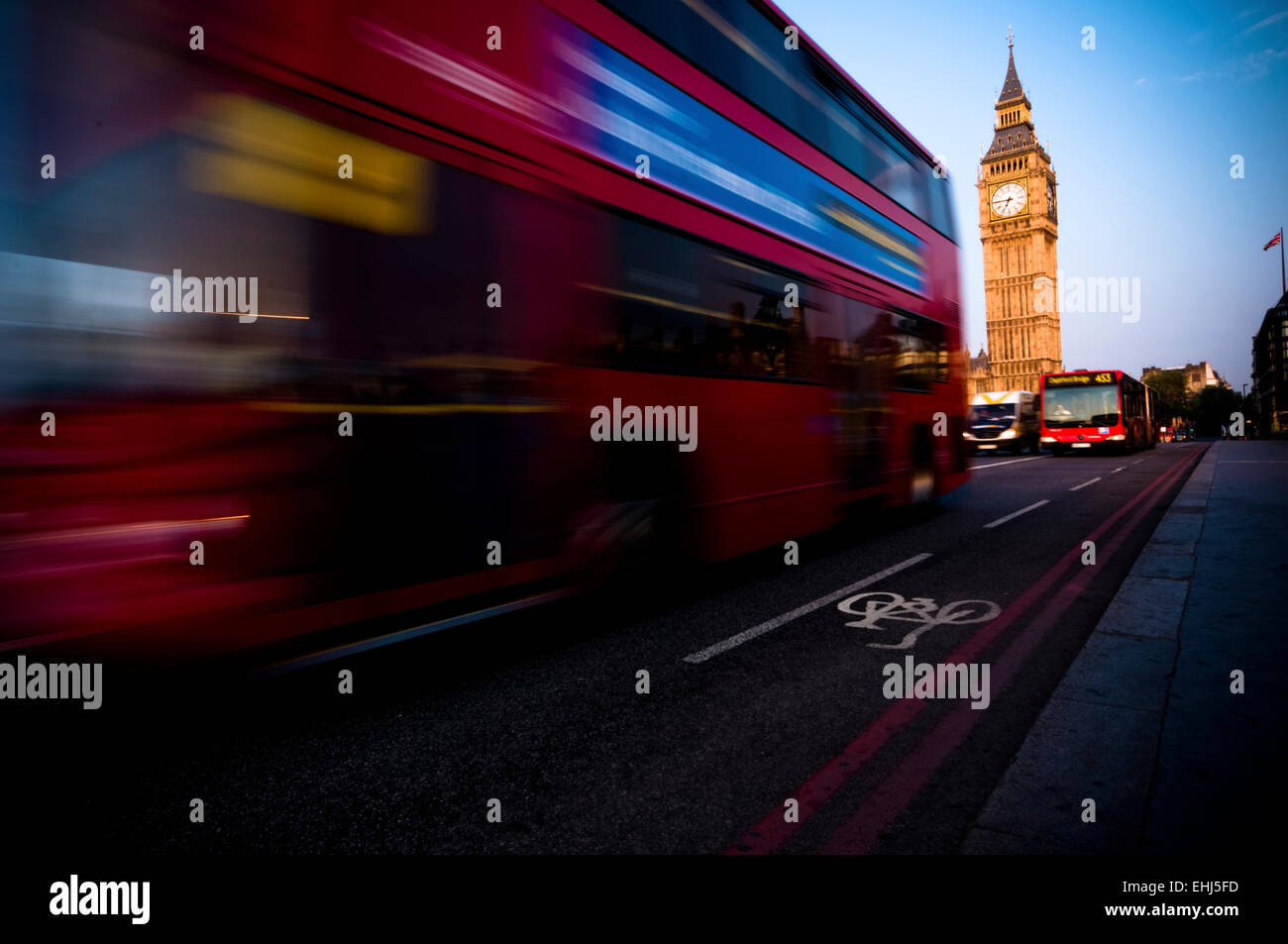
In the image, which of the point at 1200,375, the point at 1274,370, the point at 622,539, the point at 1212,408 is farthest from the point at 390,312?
the point at 1200,375

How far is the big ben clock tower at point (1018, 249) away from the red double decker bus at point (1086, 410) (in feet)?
241

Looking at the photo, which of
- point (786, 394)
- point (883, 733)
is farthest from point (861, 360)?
point (883, 733)

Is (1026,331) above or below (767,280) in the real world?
above

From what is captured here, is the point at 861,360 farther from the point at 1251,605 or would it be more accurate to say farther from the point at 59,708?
the point at 59,708

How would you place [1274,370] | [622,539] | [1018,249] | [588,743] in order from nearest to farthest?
1. [588,743]
2. [622,539]
3. [1018,249]
4. [1274,370]

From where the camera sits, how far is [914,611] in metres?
Result: 5.14

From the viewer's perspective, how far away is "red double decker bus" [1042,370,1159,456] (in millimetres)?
26422

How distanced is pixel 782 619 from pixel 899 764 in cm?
212

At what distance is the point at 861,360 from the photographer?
7547 mm

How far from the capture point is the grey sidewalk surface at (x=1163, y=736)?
223 centimetres

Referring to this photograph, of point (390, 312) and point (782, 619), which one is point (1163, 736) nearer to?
point (782, 619)

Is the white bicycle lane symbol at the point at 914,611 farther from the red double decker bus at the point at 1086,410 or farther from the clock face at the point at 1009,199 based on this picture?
the clock face at the point at 1009,199
